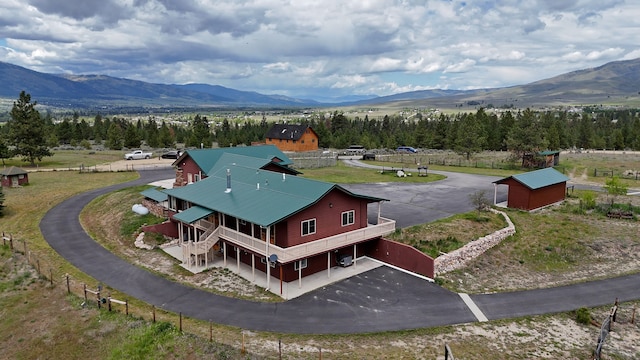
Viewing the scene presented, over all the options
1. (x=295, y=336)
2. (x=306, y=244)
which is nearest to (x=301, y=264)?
(x=306, y=244)

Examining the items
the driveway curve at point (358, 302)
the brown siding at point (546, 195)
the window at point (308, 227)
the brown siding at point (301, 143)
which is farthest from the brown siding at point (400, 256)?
the brown siding at point (301, 143)

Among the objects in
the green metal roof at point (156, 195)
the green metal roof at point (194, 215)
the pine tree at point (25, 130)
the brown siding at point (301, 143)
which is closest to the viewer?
the green metal roof at point (194, 215)

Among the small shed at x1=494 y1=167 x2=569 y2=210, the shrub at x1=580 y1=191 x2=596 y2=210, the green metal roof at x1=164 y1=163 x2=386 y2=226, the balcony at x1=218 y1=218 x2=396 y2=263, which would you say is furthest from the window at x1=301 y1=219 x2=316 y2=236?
the shrub at x1=580 y1=191 x2=596 y2=210

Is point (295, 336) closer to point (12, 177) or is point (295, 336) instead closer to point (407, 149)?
point (12, 177)

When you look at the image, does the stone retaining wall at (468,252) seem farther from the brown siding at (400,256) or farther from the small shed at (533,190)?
the small shed at (533,190)

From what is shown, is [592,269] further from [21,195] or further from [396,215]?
[21,195]

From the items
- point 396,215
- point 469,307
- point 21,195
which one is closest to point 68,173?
point 21,195
